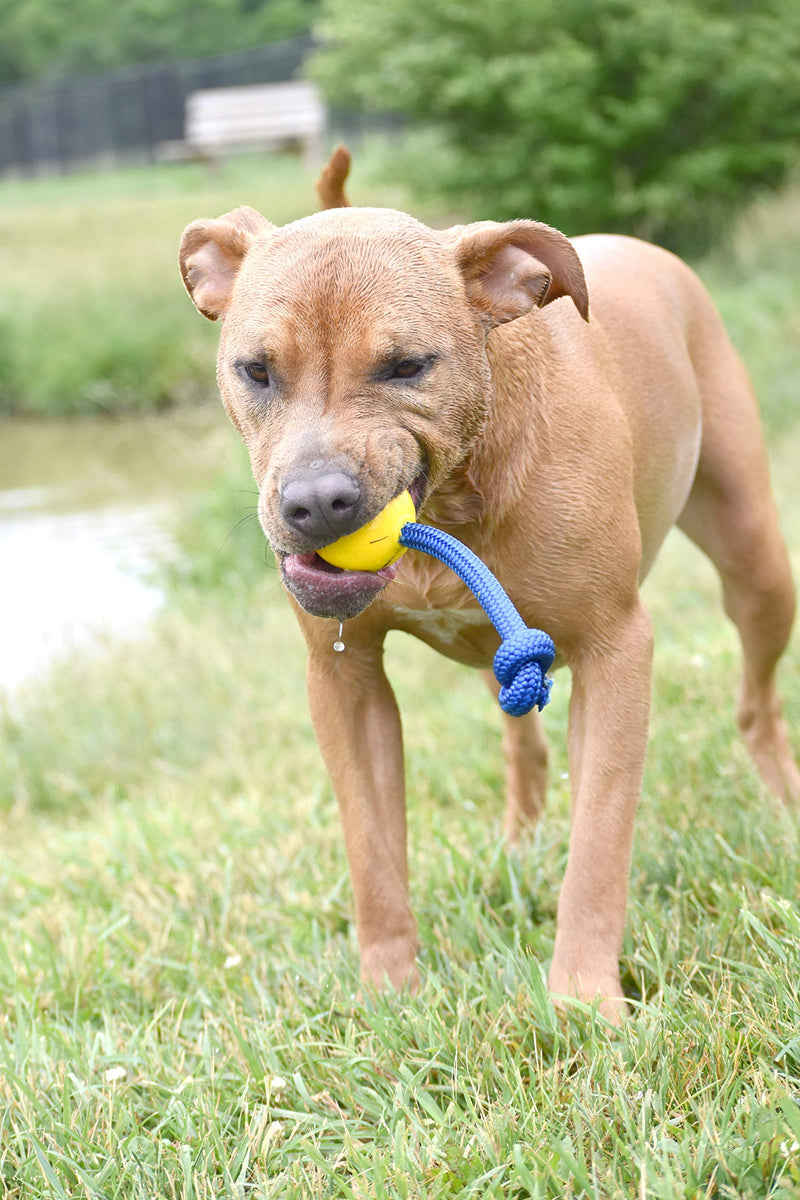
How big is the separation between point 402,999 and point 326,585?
97 cm

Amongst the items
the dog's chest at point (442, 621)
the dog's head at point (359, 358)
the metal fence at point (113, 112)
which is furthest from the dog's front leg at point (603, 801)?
the metal fence at point (113, 112)

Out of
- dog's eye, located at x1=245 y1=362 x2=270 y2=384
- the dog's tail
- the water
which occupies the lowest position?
the water

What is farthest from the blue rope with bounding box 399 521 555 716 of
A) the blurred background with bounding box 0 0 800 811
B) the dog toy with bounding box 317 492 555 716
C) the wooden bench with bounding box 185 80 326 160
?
the wooden bench with bounding box 185 80 326 160

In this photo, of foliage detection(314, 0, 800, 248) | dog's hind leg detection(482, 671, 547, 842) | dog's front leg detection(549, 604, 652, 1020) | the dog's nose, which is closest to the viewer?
the dog's nose

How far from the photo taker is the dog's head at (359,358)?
2.42 metres

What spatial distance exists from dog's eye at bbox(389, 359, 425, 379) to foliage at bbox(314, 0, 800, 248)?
13.2 m

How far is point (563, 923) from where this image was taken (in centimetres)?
275

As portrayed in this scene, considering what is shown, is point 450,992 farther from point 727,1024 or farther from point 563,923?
point 727,1024

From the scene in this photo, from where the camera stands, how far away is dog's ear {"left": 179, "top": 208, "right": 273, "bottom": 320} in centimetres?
285

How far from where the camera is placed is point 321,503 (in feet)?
7.69

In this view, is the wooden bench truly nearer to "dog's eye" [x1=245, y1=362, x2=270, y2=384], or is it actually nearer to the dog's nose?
"dog's eye" [x1=245, y1=362, x2=270, y2=384]

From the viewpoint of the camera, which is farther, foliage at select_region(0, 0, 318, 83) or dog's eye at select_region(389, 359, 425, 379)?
foliage at select_region(0, 0, 318, 83)

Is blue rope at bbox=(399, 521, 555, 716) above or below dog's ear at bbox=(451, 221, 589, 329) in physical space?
below

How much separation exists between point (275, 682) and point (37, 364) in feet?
45.6
